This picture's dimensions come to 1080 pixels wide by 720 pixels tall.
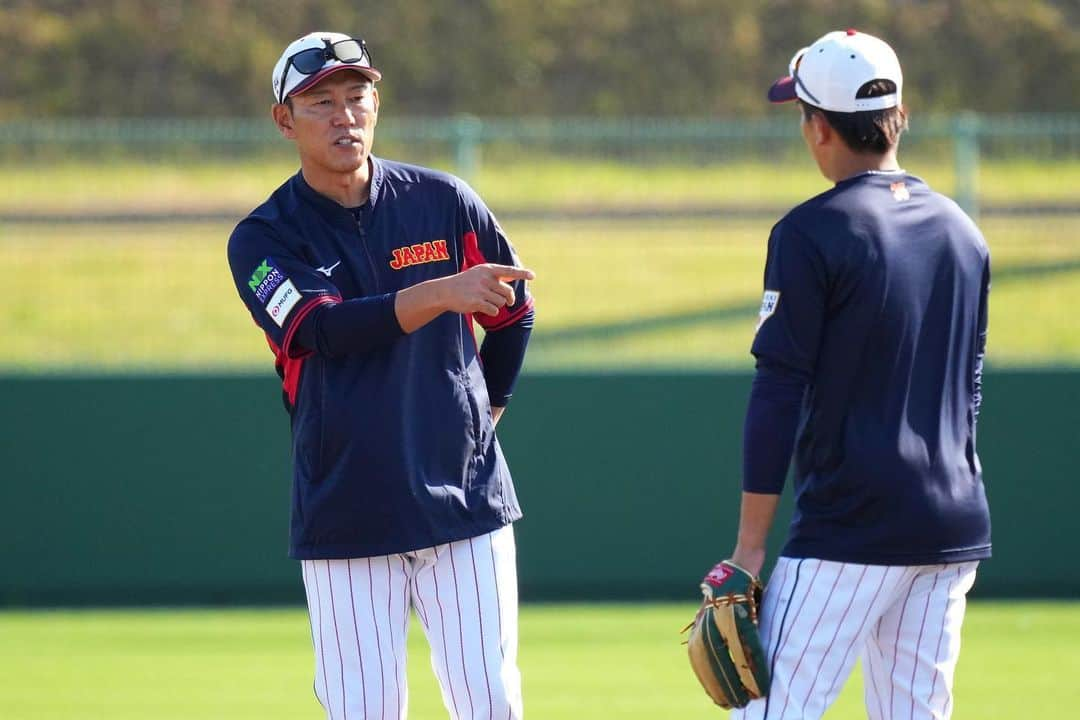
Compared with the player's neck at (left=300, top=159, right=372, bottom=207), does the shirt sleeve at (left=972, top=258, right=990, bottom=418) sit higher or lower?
lower

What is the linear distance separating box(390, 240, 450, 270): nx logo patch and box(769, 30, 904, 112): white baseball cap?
98 cm

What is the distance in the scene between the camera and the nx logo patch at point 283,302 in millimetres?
3879

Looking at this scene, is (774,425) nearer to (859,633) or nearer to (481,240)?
(859,633)

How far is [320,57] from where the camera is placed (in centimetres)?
400

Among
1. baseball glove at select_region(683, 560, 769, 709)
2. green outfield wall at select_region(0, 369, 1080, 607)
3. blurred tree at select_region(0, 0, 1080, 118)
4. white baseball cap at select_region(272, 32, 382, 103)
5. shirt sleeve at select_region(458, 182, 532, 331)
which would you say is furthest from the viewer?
blurred tree at select_region(0, 0, 1080, 118)

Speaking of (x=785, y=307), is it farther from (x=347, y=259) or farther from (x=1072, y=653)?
(x=1072, y=653)

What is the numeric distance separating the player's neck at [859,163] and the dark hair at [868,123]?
0.5 inches

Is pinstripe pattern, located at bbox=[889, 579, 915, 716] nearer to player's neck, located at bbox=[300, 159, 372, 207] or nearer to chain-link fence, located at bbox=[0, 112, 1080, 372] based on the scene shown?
player's neck, located at bbox=[300, 159, 372, 207]

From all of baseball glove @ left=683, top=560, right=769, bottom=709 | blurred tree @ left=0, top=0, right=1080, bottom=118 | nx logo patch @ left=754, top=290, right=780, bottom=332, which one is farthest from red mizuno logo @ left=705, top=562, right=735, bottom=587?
blurred tree @ left=0, top=0, right=1080, bottom=118

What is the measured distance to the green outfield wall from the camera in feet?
29.4

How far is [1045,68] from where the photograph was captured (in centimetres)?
1898

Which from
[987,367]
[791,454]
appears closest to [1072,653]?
[987,367]

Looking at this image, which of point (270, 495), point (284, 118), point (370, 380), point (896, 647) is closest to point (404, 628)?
point (370, 380)

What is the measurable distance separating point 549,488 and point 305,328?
523cm
